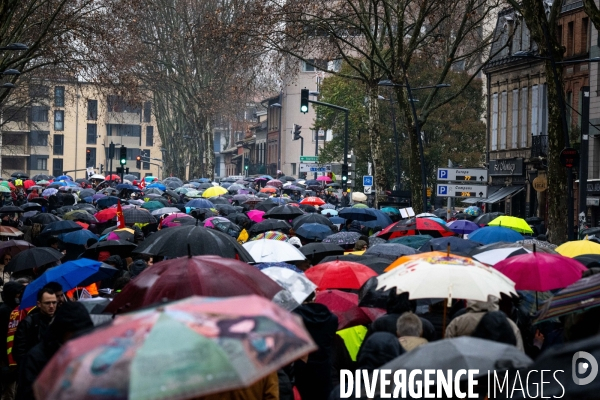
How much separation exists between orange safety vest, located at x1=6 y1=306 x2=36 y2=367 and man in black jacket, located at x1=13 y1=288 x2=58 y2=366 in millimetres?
474

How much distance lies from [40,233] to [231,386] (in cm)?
1817

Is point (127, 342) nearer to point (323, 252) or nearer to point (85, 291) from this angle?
point (85, 291)

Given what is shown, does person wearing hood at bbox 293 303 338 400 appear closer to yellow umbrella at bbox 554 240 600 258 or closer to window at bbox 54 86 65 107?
yellow umbrella at bbox 554 240 600 258

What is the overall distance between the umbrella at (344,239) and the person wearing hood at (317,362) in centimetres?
987

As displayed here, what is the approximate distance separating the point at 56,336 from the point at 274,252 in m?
7.37

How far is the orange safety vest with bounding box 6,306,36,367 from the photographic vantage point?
33.4 ft

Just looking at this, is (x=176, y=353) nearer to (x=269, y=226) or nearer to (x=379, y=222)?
(x=269, y=226)

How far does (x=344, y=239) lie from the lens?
19.2m

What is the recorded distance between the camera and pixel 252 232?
902 inches

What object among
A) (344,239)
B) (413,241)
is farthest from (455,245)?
(344,239)

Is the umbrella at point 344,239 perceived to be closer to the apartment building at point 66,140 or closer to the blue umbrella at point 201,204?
the blue umbrella at point 201,204

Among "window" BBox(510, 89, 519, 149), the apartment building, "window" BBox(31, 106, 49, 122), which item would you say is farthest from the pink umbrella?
"window" BBox(31, 106, 49, 122)

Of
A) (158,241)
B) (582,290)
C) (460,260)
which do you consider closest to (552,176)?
(158,241)

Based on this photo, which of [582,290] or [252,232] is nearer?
[582,290]
